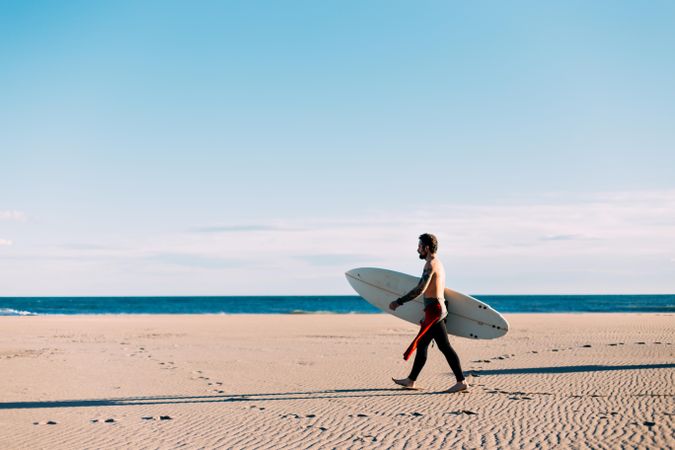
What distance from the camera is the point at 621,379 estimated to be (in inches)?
385

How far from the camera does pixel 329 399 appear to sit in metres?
8.23

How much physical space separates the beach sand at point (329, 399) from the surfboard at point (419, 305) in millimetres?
753

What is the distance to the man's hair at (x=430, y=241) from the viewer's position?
27.7 feet

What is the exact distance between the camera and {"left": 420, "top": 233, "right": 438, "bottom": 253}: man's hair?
27.7ft

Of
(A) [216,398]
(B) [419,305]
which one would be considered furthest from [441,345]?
(A) [216,398]

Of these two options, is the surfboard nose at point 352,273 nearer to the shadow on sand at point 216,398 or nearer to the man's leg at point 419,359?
the shadow on sand at point 216,398

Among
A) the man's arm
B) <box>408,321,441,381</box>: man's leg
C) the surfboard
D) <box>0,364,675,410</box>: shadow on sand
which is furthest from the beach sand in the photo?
the man's arm

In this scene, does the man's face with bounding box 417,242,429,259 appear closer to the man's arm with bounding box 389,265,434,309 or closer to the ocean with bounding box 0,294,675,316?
the man's arm with bounding box 389,265,434,309

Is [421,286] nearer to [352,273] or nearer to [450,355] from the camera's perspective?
[450,355]

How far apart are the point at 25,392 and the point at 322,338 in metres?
11.5

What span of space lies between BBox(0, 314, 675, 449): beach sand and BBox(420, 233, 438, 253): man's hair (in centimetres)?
185

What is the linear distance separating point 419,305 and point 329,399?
2.86 metres

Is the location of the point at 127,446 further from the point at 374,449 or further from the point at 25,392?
the point at 25,392

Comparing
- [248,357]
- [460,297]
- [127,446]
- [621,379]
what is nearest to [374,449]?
[127,446]
